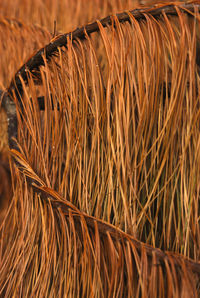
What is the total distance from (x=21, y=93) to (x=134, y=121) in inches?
7.8

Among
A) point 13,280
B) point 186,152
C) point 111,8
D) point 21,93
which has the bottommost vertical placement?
point 13,280

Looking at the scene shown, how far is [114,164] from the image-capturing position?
494 mm

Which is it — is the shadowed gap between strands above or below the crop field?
above

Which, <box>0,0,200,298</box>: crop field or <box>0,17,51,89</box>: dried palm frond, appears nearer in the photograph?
<box>0,0,200,298</box>: crop field

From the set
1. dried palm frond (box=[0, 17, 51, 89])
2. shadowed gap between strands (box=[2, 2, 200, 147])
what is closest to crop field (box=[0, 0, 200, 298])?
shadowed gap between strands (box=[2, 2, 200, 147])

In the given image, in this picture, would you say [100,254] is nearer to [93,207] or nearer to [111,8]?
[93,207]

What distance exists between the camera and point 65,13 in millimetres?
1038

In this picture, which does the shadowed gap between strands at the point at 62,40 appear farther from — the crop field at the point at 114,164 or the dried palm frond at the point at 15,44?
the dried palm frond at the point at 15,44

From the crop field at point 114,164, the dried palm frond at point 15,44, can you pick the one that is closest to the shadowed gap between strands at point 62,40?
the crop field at point 114,164

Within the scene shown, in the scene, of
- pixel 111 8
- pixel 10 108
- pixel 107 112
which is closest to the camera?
pixel 107 112

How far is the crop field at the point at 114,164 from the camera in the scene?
46 centimetres

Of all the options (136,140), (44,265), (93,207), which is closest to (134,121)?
(136,140)

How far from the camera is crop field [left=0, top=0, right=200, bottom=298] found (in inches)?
18.1

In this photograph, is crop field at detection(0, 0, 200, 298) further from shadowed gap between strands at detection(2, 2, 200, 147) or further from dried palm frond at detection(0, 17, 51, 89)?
dried palm frond at detection(0, 17, 51, 89)
